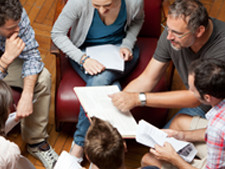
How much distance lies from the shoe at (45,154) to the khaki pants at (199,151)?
85cm

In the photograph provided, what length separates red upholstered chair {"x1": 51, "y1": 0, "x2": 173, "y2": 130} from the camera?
2283mm

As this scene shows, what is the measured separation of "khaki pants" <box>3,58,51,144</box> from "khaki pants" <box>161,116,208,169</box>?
93 cm

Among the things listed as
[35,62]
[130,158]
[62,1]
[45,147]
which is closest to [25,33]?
[35,62]

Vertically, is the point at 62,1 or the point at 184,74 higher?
the point at 62,1

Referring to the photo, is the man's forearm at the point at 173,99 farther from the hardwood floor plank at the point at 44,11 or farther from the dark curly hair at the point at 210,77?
the hardwood floor plank at the point at 44,11

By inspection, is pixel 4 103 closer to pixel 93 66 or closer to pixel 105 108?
pixel 105 108

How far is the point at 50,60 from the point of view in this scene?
3.04 meters

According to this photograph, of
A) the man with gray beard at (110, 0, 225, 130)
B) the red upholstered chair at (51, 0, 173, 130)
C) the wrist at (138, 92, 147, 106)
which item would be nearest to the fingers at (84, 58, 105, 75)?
the red upholstered chair at (51, 0, 173, 130)

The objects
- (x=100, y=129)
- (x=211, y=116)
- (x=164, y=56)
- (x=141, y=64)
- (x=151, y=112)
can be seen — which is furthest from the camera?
(x=141, y=64)

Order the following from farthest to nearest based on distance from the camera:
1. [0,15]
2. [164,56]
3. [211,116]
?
[164,56], [0,15], [211,116]

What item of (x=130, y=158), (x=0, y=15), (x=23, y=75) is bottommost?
(x=130, y=158)

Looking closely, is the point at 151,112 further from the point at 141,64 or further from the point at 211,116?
the point at 211,116

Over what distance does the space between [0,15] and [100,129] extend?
1.02 m

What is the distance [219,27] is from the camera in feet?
6.39
